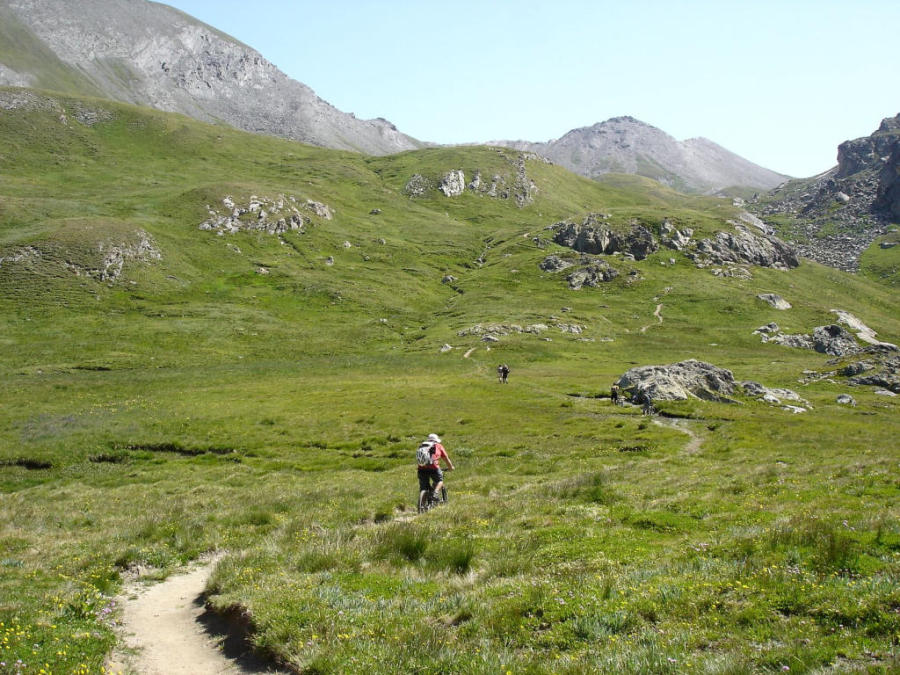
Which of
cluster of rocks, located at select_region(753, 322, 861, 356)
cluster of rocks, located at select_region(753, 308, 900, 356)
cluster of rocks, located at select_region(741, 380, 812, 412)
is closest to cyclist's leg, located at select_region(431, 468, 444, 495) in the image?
cluster of rocks, located at select_region(741, 380, 812, 412)

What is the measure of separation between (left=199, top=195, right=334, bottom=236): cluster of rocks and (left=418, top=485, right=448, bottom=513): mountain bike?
17211cm

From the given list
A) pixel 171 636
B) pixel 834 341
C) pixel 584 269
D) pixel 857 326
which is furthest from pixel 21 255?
pixel 857 326

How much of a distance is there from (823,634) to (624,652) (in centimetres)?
303

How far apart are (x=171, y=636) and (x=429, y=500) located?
11552 millimetres

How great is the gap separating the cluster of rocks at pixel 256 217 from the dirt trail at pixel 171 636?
6937 inches

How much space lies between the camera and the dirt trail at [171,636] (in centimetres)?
976

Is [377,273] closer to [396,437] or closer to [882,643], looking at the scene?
[396,437]

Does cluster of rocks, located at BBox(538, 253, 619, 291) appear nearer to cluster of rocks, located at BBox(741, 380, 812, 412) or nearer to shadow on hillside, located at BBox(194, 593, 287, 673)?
cluster of rocks, located at BBox(741, 380, 812, 412)

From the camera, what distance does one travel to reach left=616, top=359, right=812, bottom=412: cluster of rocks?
5766 centimetres

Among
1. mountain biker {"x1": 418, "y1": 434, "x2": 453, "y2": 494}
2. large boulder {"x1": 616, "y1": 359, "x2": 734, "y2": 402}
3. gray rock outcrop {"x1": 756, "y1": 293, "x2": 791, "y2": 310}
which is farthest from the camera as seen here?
gray rock outcrop {"x1": 756, "y1": 293, "x2": 791, "y2": 310}

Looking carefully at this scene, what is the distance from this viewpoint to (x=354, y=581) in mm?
12227

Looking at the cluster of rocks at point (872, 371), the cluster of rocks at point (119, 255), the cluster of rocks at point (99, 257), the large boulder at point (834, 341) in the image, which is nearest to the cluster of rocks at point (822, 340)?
the large boulder at point (834, 341)

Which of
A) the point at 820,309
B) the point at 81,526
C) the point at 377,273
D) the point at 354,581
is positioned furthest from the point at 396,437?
the point at 820,309

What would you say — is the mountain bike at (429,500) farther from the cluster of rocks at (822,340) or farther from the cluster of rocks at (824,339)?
the cluster of rocks at (824,339)
